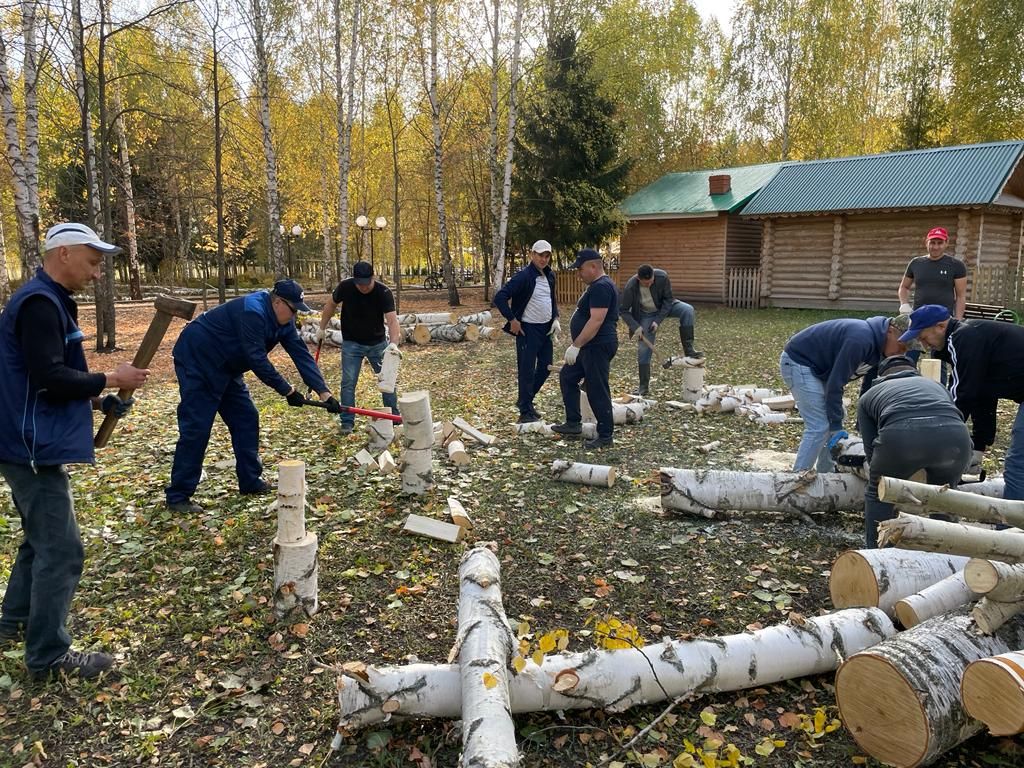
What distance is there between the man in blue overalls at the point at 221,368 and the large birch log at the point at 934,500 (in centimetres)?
383

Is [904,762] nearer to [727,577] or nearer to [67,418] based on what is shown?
[727,577]

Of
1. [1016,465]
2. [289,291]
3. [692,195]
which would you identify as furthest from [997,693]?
[692,195]

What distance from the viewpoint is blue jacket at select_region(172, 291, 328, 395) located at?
4914mm

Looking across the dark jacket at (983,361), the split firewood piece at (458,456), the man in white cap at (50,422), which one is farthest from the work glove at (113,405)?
the dark jacket at (983,361)

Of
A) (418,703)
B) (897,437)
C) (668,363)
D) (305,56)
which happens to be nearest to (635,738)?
(418,703)

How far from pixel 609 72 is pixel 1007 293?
63.0ft

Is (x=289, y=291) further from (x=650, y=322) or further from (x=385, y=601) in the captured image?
(x=650, y=322)

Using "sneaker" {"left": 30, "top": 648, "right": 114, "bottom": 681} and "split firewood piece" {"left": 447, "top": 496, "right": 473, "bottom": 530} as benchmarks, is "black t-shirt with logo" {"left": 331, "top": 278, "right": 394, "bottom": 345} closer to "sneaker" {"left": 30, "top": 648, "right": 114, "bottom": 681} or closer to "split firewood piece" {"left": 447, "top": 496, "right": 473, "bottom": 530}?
"split firewood piece" {"left": 447, "top": 496, "right": 473, "bottom": 530}

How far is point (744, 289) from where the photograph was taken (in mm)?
20609

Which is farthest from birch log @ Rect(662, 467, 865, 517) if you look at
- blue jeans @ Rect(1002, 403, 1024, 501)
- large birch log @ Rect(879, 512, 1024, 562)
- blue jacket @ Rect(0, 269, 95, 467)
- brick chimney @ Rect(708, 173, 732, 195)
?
brick chimney @ Rect(708, 173, 732, 195)

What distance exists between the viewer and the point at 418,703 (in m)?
2.66

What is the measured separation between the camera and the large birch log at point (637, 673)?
2660 millimetres

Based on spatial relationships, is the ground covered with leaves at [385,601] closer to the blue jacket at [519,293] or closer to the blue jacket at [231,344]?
the blue jacket at [231,344]

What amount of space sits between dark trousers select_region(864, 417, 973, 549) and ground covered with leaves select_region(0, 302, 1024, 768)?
0.86 metres
